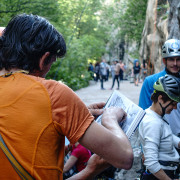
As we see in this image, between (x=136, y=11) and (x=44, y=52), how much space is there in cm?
2564

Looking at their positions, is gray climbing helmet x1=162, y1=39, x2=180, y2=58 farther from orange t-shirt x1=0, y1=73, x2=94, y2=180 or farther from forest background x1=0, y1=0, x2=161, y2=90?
forest background x1=0, y1=0, x2=161, y2=90

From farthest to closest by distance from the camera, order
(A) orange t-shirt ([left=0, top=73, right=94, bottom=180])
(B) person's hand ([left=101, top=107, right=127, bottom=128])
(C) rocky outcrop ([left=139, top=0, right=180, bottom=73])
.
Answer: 1. (C) rocky outcrop ([left=139, top=0, right=180, bottom=73])
2. (B) person's hand ([left=101, top=107, right=127, bottom=128])
3. (A) orange t-shirt ([left=0, top=73, right=94, bottom=180])

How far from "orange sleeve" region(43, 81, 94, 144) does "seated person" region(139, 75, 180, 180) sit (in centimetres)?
133

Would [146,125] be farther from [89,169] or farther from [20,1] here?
[20,1]

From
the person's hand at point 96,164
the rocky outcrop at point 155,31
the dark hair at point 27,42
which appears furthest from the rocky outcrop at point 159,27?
the dark hair at point 27,42

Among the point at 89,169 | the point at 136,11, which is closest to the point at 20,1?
the point at 89,169

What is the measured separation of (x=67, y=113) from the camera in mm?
1259

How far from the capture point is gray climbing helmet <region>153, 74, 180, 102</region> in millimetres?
2592

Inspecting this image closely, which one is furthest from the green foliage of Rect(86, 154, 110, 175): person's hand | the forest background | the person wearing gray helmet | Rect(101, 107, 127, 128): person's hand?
the person wearing gray helmet

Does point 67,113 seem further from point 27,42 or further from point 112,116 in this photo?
point 27,42

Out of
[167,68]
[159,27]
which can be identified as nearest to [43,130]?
[167,68]

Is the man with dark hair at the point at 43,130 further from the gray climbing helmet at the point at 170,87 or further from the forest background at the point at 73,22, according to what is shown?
the forest background at the point at 73,22

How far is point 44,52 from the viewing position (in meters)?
1.45

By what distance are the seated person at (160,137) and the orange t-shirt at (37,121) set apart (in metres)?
1.33
